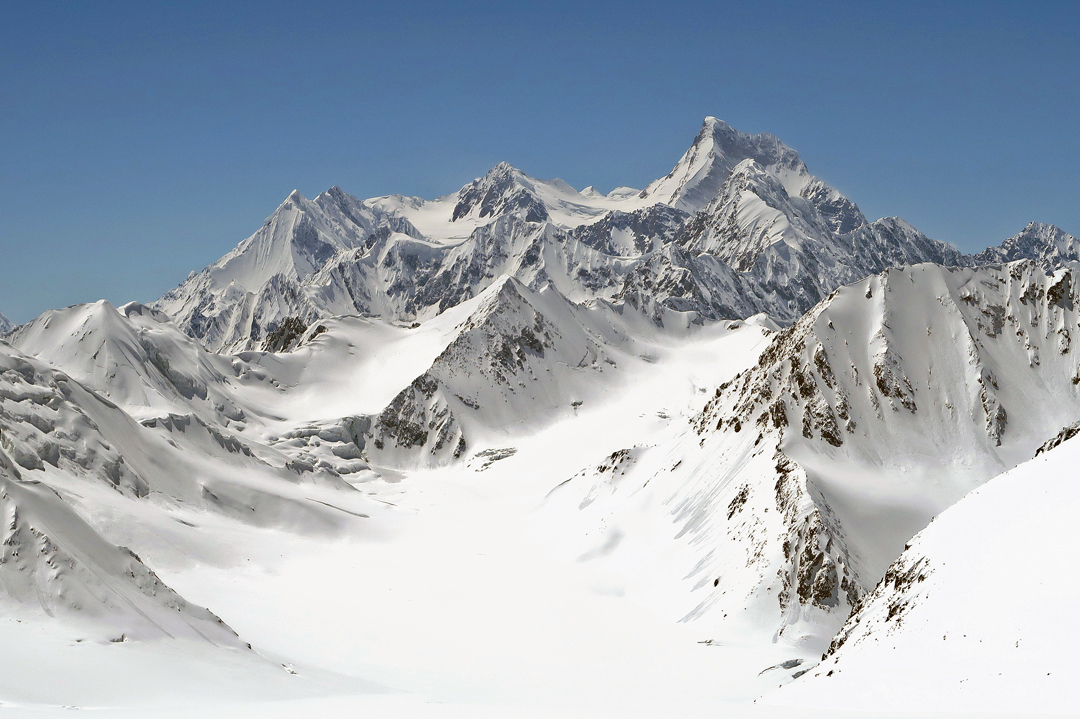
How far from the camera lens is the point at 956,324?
6650cm

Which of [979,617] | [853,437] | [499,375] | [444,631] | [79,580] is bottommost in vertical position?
[979,617]

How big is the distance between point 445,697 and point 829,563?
23.4 meters

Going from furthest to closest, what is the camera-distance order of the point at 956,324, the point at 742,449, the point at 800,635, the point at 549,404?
the point at 549,404 → the point at 956,324 → the point at 742,449 → the point at 800,635

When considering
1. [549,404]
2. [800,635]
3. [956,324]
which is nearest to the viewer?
[800,635]

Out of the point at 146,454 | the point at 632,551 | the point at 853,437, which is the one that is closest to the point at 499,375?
the point at 146,454

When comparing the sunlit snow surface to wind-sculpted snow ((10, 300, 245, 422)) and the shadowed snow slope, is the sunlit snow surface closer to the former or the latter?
the shadowed snow slope

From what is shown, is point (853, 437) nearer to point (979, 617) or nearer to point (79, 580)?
point (979, 617)

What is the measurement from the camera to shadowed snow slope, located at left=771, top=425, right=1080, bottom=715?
66.1ft

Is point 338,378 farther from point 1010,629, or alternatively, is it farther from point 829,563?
point 1010,629

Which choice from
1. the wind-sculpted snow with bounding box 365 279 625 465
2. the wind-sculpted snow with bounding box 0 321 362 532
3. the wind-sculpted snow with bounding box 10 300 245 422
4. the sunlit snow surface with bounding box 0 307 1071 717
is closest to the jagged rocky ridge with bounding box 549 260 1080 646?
the sunlit snow surface with bounding box 0 307 1071 717

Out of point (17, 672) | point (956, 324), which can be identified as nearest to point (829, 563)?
point (956, 324)

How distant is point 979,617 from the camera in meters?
23.1

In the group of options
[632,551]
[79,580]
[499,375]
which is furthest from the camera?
[499,375]

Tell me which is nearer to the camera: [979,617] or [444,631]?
[979,617]
